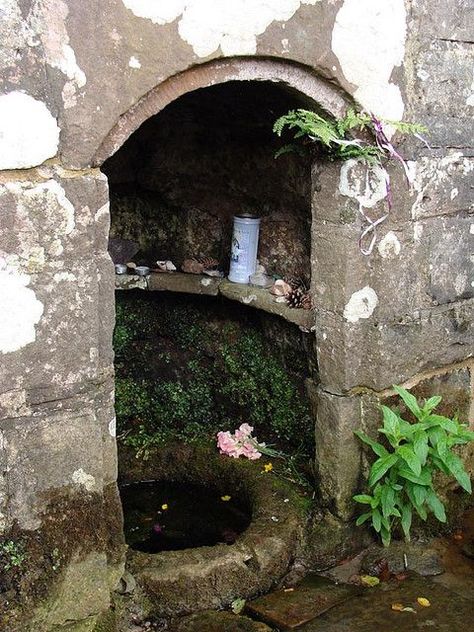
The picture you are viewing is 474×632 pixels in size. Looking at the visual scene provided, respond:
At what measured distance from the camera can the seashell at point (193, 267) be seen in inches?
179

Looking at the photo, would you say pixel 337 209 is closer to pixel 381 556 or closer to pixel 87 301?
pixel 87 301

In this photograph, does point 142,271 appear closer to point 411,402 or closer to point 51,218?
point 411,402

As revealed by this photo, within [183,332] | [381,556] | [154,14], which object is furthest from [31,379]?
[183,332]

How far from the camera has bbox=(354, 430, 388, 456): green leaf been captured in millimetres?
3299

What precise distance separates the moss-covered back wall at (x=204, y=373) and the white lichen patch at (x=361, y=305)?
2.23 feet

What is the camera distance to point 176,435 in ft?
14.5

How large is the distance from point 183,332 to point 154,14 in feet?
7.85

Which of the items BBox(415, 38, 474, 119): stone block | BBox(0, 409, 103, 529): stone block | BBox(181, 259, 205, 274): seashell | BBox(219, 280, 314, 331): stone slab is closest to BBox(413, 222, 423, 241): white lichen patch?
BBox(415, 38, 474, 119): stone block

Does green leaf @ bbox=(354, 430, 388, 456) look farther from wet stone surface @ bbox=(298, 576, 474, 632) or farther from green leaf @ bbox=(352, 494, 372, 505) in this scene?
wet stone surface @ bbox=(298, 576, 474, 632)

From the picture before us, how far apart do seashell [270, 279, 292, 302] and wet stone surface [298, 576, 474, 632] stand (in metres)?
1.45

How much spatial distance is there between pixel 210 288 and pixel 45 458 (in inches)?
72.8

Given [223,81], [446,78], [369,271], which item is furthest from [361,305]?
[223,81]

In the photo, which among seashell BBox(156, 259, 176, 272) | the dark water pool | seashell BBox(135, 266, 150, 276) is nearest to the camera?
the dark water pool

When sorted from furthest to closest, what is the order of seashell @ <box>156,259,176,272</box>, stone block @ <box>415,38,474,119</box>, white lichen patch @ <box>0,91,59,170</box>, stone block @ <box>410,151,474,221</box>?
seashell @ <box>156,259,176,272</box>, stone block @ <box>410,151,474,221</box>, stone block @ <box>415,38,474,119</box>, white lichen patch @ <box>0,91,59,170</box>
